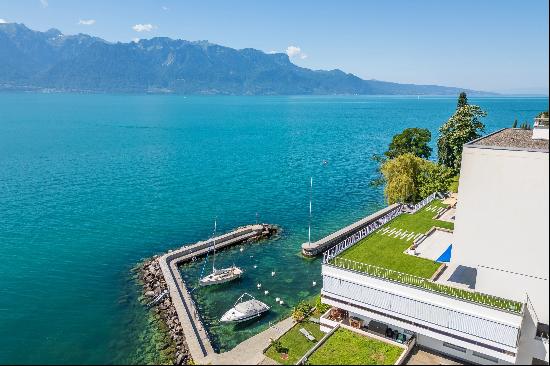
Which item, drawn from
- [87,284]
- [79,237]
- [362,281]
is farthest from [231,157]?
[362,281]

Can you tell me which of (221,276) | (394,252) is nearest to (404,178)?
(394,252)

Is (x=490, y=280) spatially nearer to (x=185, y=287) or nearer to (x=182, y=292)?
(x=182, y=292)

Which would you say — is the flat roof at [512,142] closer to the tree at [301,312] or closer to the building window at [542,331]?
the building window at [542,331]

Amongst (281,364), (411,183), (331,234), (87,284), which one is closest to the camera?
(281,364)

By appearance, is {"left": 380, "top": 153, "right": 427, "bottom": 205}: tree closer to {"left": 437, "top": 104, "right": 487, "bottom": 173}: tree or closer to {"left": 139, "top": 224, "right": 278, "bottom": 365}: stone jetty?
{"left": 437, "top": 104, "right": 487, "bottom": 173}: tree

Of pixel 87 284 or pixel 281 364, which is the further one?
pixel 87 284

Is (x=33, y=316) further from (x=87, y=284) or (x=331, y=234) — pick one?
(x=331, y=234)

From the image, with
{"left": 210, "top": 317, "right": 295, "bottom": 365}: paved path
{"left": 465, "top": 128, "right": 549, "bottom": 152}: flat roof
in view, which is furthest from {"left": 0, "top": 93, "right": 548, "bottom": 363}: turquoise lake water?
{"left": 465, "top": 128, "right": 549, "bottom": 152}: flat roof
